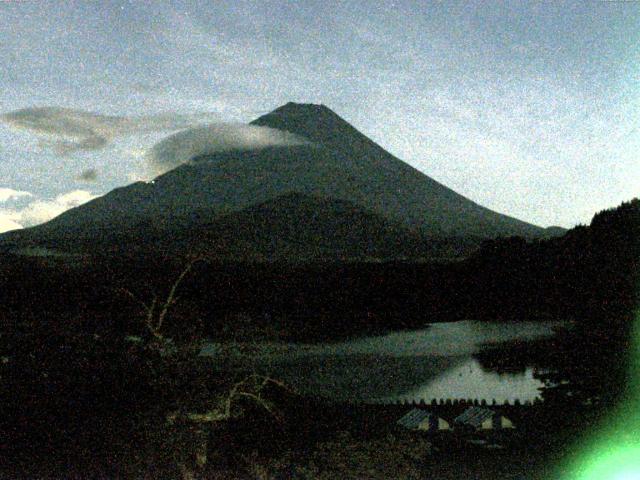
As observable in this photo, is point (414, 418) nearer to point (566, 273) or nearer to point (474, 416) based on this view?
point (474, 416)

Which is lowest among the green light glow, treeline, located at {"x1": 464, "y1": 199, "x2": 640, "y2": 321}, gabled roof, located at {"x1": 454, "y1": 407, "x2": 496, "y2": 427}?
gabled roof, located at {"x1": 454, "y1": 407, "x2": 496, "y2": 427}

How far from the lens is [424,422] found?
18.0 m

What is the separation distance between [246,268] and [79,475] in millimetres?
59075

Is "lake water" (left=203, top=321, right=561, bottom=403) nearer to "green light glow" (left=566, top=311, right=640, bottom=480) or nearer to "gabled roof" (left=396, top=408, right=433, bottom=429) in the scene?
"gabled roof" (left=396, top=408, right=433, bottom=429)

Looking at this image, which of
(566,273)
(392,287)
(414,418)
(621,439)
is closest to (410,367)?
(566,273)

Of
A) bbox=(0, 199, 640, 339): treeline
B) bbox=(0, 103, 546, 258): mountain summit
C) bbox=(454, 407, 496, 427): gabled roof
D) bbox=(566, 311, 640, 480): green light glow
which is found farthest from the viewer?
bbox=(0, 103, 546, 258): mountain summit

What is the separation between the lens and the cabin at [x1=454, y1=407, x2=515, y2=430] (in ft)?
57.5

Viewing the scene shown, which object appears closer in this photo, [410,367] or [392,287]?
[410,367]

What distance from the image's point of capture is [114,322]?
9.26 m

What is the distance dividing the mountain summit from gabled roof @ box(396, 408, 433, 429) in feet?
318

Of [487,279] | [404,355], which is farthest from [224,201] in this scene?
[404,355]

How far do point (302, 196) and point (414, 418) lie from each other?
131755 mm

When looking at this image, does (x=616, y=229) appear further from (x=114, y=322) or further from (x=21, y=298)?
(x=21, y=298)

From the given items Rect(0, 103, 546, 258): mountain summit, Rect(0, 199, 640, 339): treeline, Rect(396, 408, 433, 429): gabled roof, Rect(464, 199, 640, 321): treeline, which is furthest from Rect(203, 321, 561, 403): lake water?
Rect(0, 103, 546, 258): mountain summit
